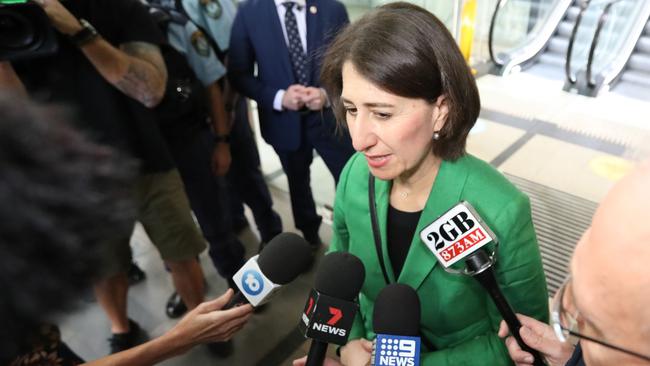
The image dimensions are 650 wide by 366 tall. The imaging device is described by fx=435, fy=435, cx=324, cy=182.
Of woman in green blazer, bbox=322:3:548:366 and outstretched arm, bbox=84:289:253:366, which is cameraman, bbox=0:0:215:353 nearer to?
outstretched arm, bbox=84:289:253:366

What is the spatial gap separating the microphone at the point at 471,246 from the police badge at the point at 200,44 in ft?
5.70

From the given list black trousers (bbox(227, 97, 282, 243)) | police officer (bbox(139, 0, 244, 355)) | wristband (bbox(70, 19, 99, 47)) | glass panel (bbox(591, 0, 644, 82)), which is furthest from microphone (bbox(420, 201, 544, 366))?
glass panel (bbox(591, 0, 644, 82))

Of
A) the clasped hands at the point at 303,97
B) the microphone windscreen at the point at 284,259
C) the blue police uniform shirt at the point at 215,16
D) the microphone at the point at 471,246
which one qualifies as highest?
the blue police uniform shirt at the point at 215,16

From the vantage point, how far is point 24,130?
45cm

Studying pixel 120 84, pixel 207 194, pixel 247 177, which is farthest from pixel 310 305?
pixel 247 177

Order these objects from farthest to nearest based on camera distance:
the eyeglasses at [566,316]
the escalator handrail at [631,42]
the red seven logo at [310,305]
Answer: the escalator handrail at [631,42] < the red seven logo at [310,305] < the eyeglasses at [566,316]

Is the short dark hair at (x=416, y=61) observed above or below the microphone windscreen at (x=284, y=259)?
above

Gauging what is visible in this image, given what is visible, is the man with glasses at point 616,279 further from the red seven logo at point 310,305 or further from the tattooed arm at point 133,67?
the tattooed arm at point 133,67

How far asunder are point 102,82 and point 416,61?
4.15ft

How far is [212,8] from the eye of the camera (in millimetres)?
2484

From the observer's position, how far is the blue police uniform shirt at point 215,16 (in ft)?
7.93

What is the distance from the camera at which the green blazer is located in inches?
47.8

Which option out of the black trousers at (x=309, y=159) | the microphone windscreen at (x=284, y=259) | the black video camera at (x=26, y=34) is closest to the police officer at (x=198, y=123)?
the black trousers at (x=309, y=159)

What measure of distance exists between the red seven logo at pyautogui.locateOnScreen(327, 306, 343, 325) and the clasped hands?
5.21ft
